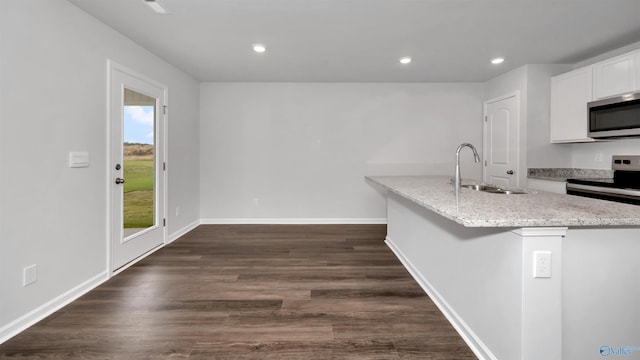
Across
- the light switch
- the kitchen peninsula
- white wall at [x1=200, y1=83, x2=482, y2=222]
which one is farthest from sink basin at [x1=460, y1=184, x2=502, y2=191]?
the light switch

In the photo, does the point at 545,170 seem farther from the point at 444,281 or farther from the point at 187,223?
the point at 187,223

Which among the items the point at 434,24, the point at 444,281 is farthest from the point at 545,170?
the point at 444,281

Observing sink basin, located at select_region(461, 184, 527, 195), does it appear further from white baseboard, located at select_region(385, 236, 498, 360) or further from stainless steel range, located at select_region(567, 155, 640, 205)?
stainless steel range, located at select_region(567, 155, 640, 205)

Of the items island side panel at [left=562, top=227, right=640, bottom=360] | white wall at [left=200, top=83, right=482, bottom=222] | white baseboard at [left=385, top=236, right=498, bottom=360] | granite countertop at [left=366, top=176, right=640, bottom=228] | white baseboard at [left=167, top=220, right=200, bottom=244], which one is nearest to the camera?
granite countertop at [left=366, top=176, right=640, bottom=228]

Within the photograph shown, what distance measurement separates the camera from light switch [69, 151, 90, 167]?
2402 mm

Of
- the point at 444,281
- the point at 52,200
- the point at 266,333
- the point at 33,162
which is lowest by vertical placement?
the point at 266,333

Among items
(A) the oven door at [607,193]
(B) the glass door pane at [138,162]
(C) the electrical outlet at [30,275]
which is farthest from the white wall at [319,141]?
(C) the electrical outlet at [30,275]

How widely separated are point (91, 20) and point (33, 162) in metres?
1.35

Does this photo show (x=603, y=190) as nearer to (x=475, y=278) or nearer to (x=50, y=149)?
(x=475, y=278)

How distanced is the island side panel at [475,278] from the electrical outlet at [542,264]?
0.06 metres

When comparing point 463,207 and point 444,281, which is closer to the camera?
point 463,207

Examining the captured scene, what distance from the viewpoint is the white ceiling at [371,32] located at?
2.50 m

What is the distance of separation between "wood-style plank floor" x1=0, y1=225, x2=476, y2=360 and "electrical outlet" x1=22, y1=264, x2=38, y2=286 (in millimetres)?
292

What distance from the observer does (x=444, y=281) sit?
226 centimetres
